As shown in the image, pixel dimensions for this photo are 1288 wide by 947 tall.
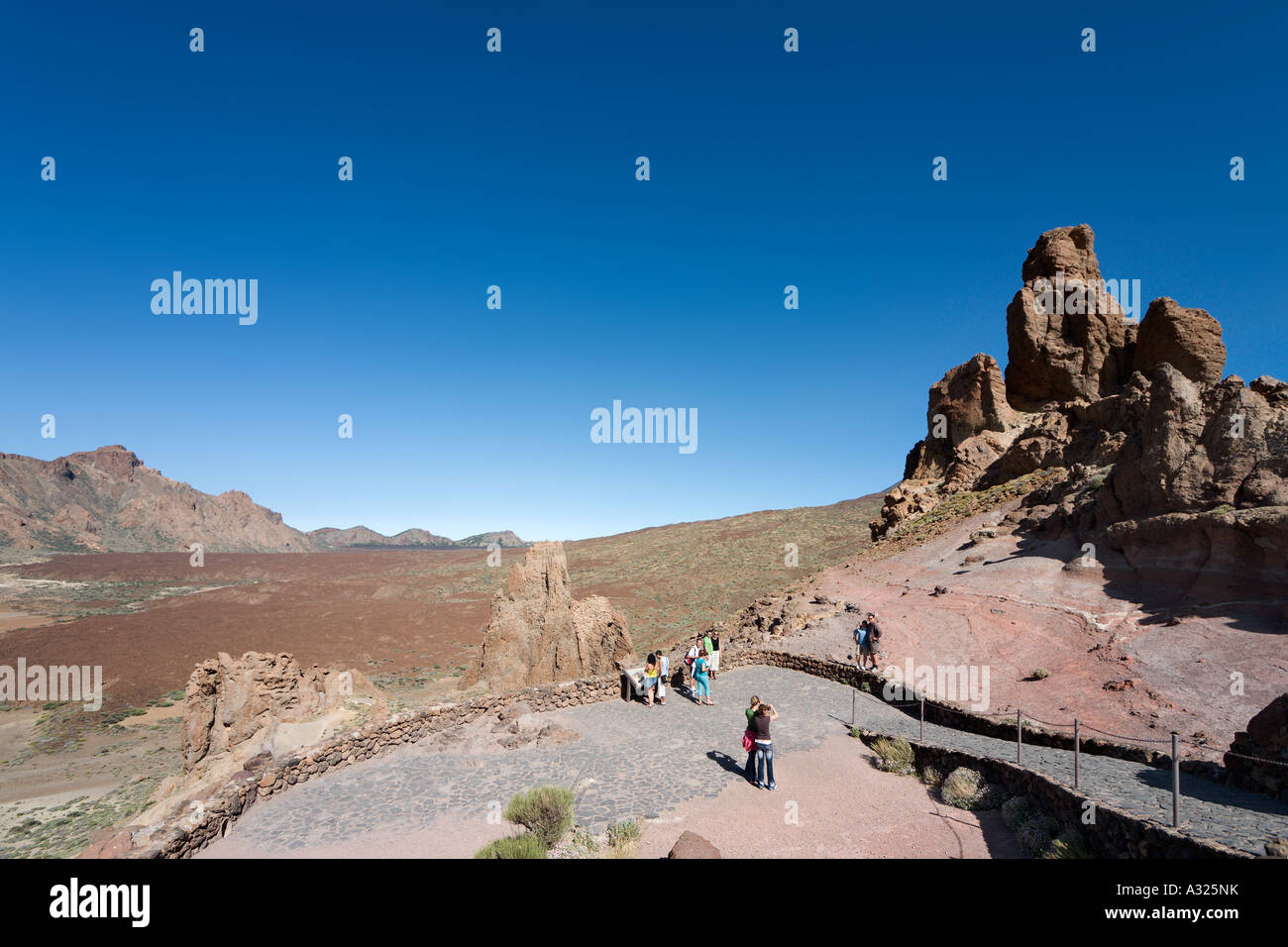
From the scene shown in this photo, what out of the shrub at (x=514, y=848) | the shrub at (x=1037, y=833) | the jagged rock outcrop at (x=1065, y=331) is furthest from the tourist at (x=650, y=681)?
the jagged rock outcrop at (x=1065, y=331)

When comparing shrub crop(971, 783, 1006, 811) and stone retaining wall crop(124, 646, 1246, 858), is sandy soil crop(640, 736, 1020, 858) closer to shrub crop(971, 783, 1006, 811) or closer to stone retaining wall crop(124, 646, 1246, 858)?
shrub crop(971, 783, 1006, 811)

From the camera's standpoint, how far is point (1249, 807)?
6.98m

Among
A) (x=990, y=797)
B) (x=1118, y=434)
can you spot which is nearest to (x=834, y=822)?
(x=990, y=797)

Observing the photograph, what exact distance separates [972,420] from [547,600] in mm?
32131

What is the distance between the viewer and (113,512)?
150 metres

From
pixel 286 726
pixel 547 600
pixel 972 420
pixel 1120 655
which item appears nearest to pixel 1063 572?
pixel 1120 655

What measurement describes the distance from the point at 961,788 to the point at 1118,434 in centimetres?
2418

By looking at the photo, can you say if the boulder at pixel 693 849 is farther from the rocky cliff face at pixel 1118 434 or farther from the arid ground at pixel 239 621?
the rocky cliff face at pixel 1118 434

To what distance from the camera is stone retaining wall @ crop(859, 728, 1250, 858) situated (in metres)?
5.68

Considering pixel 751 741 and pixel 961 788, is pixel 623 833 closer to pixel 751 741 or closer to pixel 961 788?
pixel 751 741

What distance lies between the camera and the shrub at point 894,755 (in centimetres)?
1091

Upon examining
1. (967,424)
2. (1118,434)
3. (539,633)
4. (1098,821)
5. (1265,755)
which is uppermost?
(967,424)
